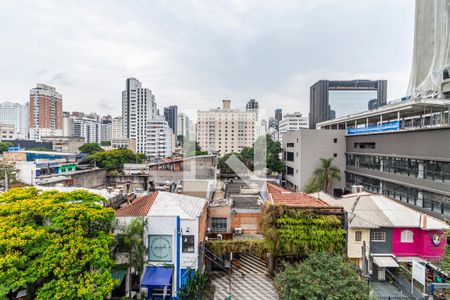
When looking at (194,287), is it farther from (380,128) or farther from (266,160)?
(266,160)

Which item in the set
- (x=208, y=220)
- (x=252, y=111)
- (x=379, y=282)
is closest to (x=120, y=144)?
(x=252, y=111)

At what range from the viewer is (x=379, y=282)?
1140 centimetres

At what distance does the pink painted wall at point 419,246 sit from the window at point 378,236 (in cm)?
48

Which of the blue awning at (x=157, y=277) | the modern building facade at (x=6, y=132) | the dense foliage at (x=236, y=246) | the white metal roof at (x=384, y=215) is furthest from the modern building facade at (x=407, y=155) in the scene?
the modern building facade at (x=6, y=132)

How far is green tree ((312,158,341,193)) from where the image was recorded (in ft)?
87.4

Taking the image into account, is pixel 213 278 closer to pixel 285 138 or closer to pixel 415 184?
pixel 415 184

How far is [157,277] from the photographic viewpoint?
9.40 m

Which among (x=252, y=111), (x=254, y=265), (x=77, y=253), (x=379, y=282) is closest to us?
(x=77, y=253)

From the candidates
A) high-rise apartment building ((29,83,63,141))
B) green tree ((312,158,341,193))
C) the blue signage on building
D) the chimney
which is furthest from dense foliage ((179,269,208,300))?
high-rise apartment building ((29,83,63,141))

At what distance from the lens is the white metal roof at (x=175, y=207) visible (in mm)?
10398

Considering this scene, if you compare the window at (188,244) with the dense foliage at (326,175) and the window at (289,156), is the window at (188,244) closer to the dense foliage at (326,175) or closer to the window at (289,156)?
the dense foliage at (326,175)

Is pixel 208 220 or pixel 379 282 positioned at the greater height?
pixel 208 220

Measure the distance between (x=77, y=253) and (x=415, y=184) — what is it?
20476mm

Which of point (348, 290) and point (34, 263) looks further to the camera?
point (348, 290)
